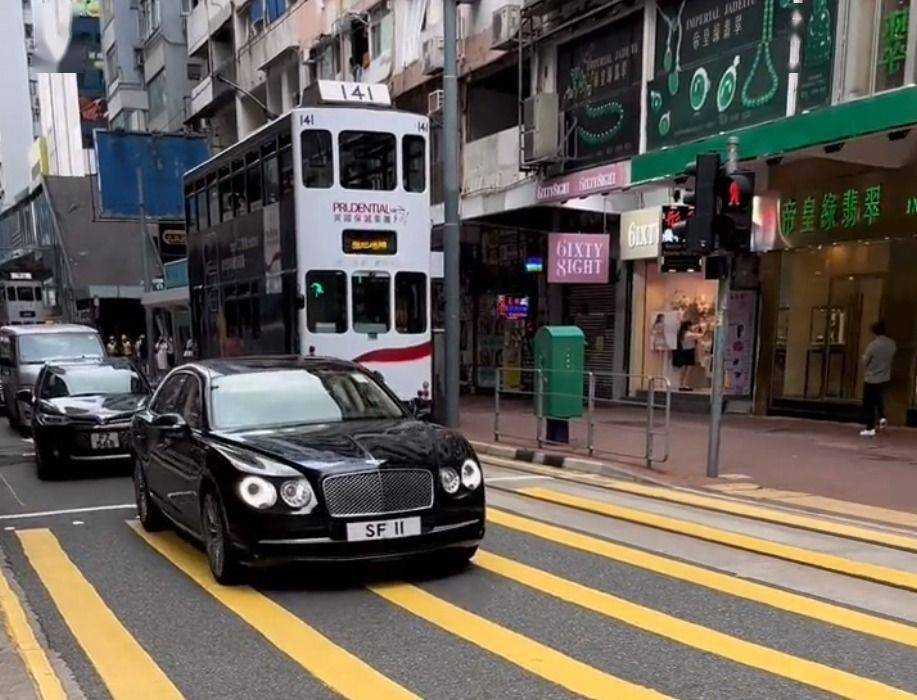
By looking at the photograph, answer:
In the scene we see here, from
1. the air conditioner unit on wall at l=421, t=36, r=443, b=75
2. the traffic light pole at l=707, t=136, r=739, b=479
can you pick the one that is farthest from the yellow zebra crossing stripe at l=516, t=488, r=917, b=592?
the air conditioner unit on wall at l=421, t=36, r=443, b=75

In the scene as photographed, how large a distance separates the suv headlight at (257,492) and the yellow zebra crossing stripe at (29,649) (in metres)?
1.41

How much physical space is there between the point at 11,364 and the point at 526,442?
10.8m

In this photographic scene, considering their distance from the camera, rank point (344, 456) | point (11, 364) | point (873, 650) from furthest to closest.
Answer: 1. point (11, 364)
2. point (344, 456)
3. point (873, 650)

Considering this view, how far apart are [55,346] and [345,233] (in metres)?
7.34

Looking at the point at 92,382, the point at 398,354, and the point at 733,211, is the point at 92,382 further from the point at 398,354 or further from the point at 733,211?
the point at 733,211

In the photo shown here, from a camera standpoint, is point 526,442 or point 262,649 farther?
point 526,442

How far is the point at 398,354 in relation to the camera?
554 inches

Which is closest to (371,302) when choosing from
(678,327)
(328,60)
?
(678,327)

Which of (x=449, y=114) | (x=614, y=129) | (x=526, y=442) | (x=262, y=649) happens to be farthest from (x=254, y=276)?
(x=262, y=649)

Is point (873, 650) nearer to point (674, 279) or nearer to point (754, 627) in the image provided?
point (754, 627)

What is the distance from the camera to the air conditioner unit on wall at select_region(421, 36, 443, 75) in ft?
71.6

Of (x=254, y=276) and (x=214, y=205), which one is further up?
(x=214, y=205)

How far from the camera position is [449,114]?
49.6ft

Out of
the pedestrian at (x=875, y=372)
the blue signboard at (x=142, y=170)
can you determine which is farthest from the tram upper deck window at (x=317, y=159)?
the blue signboard at (x=142, y=170)
